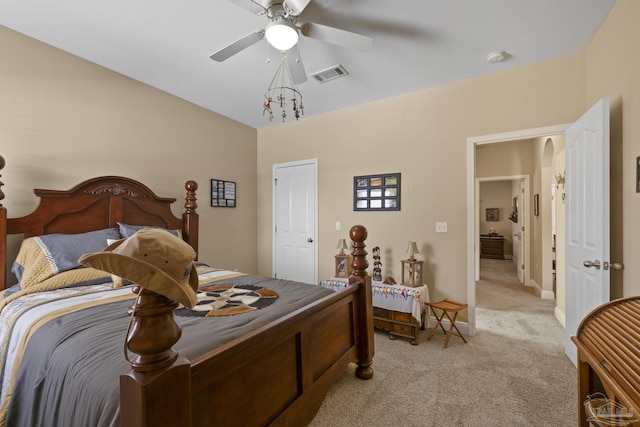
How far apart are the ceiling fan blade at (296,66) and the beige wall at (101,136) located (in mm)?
1977

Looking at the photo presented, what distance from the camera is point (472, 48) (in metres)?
2.54

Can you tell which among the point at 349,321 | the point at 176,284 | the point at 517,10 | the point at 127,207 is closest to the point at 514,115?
the point at 517,10

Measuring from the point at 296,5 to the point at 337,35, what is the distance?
0.34 metres

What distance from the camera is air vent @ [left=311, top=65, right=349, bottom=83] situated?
2.88 m

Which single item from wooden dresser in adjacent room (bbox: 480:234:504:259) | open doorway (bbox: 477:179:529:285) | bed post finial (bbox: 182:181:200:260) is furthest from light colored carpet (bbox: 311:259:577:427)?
wooden dresser in adjacent room (bbox: 480:234:504:259)

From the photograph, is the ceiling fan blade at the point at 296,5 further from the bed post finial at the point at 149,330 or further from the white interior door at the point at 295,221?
the white interior door at the point at 295,221

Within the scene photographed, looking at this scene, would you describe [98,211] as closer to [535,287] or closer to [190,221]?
[190,221]

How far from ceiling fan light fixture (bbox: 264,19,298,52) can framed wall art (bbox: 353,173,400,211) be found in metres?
2.12

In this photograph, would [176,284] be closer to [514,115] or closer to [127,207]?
[127,207]

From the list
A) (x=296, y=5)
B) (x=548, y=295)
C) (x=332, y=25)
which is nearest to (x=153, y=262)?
(x=296, y=5)

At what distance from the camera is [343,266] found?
358 cm

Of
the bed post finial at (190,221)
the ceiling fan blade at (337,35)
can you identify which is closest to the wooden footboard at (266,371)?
the ceiling fan blade at (337,35)

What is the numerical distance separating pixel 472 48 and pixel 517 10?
0.47 meters

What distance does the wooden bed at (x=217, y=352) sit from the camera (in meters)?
0.78
